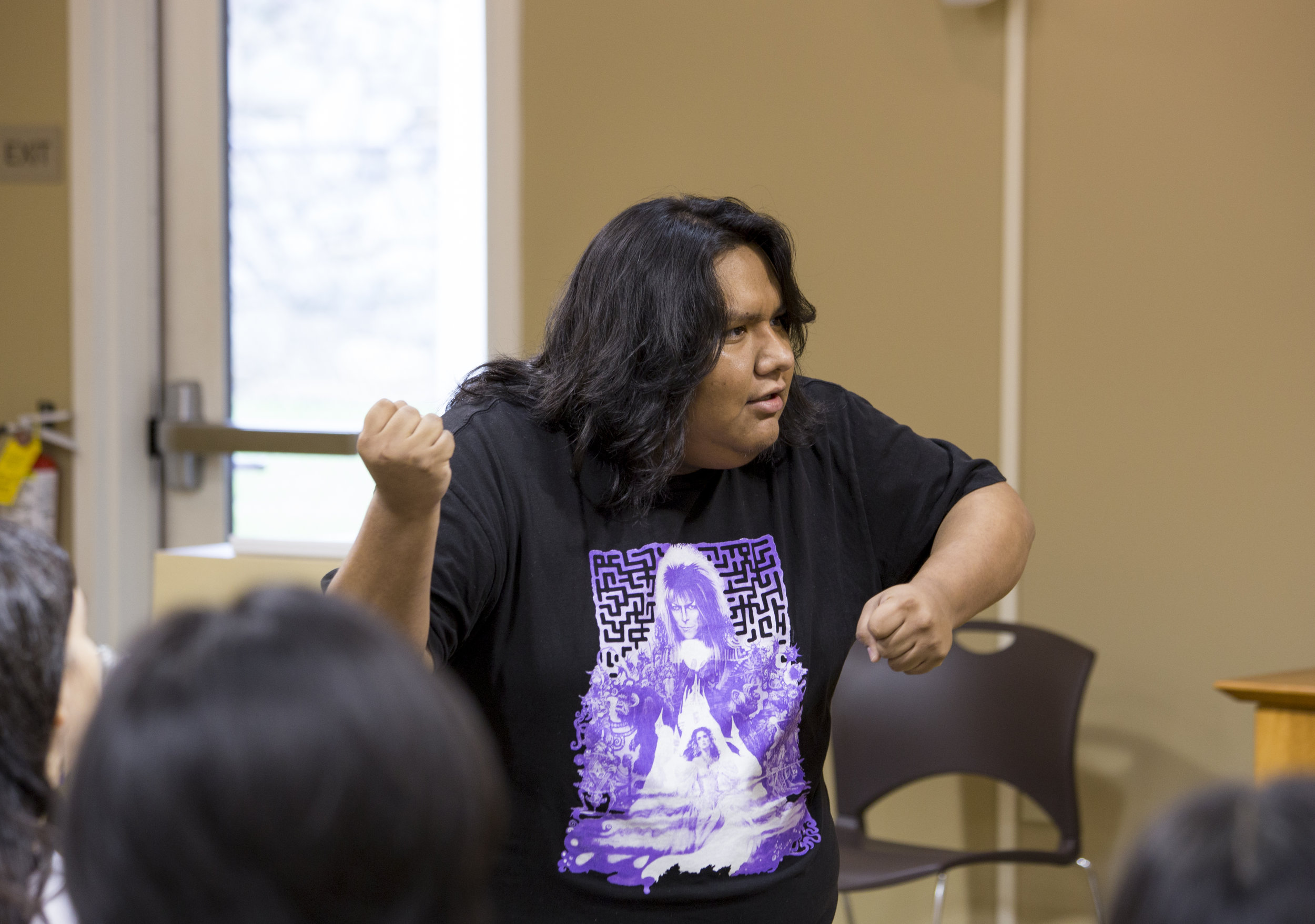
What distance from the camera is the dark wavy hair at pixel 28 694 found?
2.11ft

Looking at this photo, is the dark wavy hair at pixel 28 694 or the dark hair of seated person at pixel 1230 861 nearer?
the dark hair of seated person at pixel 1230 861

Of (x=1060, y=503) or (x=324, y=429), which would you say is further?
(x=324, y=429)

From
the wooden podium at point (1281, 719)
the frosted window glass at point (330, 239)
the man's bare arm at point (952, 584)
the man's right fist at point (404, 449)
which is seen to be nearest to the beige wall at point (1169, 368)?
the wooden podium at point (1281, 719)

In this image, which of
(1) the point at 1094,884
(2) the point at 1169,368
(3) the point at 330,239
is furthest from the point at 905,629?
(3) the point at 330,239

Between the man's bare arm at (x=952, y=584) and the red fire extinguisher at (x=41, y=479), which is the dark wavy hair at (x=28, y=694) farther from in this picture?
the red fire extinguisher at (x=41, y=479)

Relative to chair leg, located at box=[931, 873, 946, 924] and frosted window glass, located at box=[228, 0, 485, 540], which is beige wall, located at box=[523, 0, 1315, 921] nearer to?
chair leg, located at box=[931, 873, 946, 924]

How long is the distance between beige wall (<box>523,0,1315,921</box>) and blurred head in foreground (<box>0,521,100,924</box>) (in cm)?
202

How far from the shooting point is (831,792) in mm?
2611

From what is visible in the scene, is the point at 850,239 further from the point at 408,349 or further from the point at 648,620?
the point at 648,620

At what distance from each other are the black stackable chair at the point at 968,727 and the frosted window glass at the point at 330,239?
4.04ft

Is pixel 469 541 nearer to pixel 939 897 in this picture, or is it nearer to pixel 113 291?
pixel 939 897

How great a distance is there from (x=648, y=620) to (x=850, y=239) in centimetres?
147

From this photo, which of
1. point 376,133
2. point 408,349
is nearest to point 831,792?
point 408,349

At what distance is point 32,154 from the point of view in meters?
2.82
